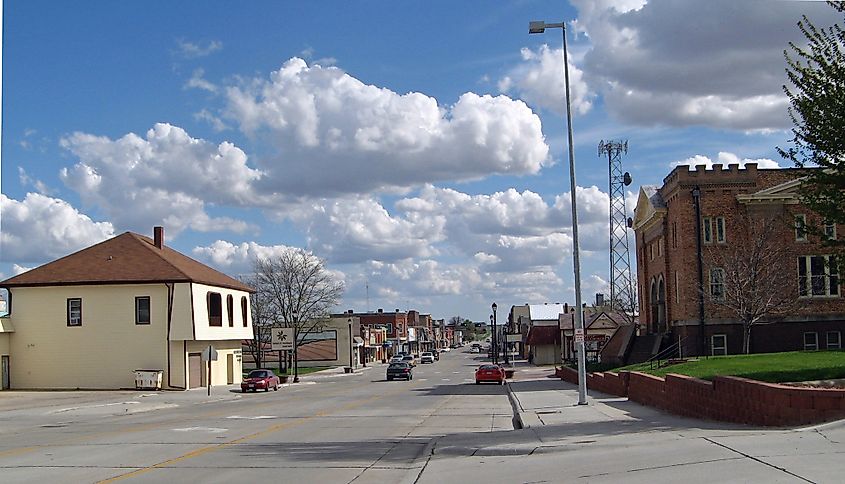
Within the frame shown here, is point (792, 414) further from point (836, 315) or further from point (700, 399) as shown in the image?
point (836, 315)

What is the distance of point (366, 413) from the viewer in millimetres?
29688

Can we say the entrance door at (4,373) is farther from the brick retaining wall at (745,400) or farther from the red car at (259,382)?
the brick retaining wall at (745,400)

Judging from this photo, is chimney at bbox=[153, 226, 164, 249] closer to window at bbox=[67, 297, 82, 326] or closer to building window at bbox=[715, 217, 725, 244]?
window at bbox=[67, 297, 82, 326]

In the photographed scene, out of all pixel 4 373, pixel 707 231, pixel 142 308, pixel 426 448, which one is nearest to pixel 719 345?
pixel 707 231

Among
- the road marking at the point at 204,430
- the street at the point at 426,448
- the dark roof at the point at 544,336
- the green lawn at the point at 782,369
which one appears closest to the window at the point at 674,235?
the green lawn at the point at 782,369

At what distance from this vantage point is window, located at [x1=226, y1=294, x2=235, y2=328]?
5895cm

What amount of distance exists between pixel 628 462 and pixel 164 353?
42903 millimetres

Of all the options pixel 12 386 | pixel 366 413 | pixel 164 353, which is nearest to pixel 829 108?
pixel 366 413

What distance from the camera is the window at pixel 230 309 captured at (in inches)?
2321

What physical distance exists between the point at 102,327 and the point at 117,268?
11.7 ft

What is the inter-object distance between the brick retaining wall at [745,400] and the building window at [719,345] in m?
21.6

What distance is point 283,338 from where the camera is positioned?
255 ft

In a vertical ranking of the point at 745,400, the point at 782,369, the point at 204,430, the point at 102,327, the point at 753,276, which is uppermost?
the point at 753,276

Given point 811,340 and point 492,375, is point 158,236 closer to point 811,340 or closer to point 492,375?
point 492,375
